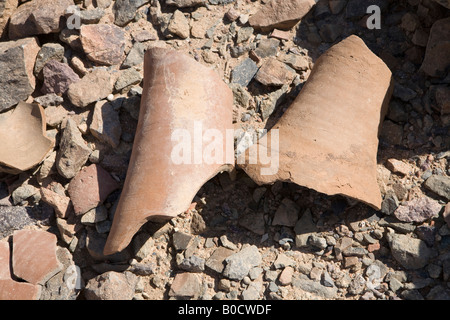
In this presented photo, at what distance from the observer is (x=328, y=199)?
260cm

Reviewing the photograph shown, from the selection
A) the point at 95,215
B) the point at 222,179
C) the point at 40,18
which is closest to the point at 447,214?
the point at 222,179

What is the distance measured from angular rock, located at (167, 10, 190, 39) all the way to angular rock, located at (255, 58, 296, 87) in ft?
1.86

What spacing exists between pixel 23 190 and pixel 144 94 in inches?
36.8

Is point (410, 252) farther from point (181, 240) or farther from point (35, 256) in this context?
A: point (35, 256)

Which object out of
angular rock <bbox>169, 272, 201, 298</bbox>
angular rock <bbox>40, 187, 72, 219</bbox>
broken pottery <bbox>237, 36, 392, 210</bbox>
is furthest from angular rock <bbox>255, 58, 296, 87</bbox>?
angular rock <bbox>40, 187, 72, 219</bbox>

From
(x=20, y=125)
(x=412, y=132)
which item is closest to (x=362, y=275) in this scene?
(x=412, y=132)

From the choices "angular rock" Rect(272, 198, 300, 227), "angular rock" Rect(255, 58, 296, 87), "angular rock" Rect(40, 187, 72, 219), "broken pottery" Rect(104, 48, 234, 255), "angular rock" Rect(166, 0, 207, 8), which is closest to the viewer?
"broken pottery" Rect(104, 48, 234, 255)

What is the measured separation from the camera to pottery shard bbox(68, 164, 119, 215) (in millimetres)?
2666

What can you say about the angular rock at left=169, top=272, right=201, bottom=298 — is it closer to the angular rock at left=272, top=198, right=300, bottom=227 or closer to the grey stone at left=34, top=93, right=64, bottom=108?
the angular rock at left=272, top=198, right=300, bottom=227

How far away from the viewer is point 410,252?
238cm

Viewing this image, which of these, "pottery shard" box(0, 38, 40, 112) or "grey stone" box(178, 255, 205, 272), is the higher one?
"pottery shard" box(0, 38, 40, 112)

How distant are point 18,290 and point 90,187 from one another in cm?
66

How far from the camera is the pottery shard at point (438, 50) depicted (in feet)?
8.98

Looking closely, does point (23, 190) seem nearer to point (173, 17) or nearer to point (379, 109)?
point (173, 17)
